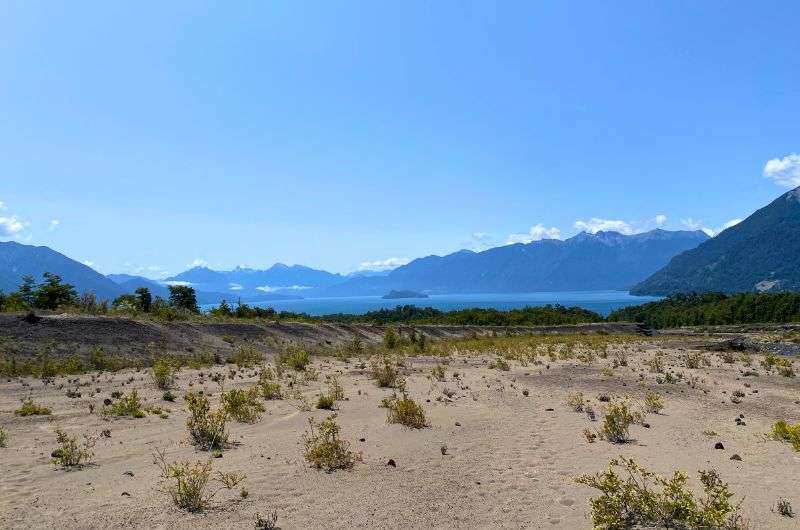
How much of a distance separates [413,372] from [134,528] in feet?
66.1

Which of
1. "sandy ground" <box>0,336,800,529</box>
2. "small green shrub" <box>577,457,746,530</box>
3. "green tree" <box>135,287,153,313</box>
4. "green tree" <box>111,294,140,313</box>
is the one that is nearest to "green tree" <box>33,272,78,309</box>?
"green tree" <box>111,294,140,313</box>

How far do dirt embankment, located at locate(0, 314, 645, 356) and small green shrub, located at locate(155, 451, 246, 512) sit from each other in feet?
74.2

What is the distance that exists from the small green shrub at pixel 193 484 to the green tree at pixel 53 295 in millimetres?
39396

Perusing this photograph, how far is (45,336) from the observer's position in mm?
27750

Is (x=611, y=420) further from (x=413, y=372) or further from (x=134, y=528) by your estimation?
(x=413, y=372)

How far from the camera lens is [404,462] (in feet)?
33.7

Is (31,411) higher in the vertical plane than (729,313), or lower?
higher

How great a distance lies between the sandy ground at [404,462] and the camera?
296 inches

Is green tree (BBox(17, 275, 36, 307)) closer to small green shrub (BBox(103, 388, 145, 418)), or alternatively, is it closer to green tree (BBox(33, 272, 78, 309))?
green tree (BBox(33, 272, 78, 309))

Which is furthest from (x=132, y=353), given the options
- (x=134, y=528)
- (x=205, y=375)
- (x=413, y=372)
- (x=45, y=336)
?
(x=134, y=528)

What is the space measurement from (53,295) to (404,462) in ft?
148

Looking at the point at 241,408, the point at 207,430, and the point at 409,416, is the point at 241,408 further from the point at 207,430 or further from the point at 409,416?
the point at 409,416

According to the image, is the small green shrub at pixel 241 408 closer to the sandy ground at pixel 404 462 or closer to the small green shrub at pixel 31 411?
the sandy ground at pixel 404 462

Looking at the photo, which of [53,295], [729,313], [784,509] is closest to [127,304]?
[53,295]
